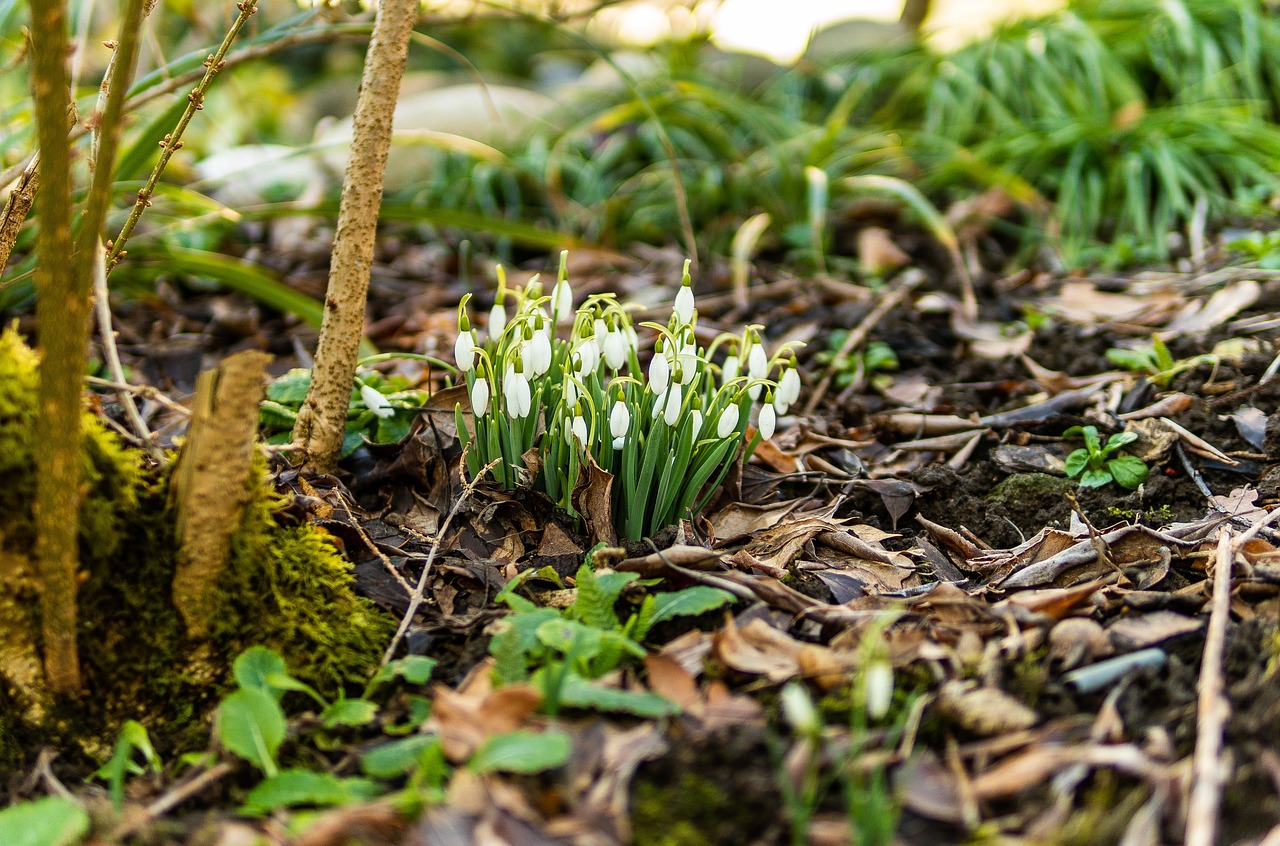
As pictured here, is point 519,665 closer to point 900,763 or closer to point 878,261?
point 900,763

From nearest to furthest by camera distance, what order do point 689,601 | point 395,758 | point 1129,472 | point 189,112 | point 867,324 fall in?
point 395,758
point 689,601
point 189,112
point 1129,472
point 867,324

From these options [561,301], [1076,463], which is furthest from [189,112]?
[1076,463]

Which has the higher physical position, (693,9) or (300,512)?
(693,9)

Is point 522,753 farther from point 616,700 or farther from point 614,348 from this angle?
point 614,348

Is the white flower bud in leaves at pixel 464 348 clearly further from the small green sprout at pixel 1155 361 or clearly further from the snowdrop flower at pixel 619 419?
the small green sprout at pixel 1155 361

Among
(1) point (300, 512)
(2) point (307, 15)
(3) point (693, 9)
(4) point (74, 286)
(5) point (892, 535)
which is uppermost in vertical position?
(3) point (693, 9)

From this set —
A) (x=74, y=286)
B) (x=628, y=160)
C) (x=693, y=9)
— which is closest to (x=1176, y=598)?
(x=74, y=286)

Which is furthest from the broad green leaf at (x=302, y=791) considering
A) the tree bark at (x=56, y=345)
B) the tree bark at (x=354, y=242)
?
the tree bark at (x=354, y=242)
